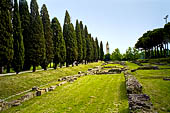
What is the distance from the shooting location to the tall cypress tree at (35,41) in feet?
62.2

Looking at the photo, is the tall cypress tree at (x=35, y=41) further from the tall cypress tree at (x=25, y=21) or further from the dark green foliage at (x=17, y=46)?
the dark green foliage at (x=17, y=46)

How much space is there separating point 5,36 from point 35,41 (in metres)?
5.30

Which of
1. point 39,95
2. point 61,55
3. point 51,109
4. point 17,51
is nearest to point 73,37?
point 61,55

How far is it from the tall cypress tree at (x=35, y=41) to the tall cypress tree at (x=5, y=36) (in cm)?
409

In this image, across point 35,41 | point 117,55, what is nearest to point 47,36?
point 35,41

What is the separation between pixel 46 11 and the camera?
82.9 feet

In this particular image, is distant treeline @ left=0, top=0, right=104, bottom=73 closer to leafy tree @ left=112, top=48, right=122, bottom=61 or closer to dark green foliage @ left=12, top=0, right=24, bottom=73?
dark green foliage @ left=12, top=0, right=24, bottom=73

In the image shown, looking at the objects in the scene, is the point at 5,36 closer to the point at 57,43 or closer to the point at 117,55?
the point at 57,43

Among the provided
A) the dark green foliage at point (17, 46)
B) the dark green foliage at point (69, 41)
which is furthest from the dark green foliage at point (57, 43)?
the dark green foliage at point (17, 46)

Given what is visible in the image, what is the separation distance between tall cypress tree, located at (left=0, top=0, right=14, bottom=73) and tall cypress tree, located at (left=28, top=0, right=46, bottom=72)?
4.09m

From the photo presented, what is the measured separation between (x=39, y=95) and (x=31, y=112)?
3.69 meters

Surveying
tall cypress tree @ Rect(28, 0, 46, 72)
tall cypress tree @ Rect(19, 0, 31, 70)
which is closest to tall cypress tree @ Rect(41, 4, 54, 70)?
tall cypress tree @ Rect(28, 0, 46, 72)

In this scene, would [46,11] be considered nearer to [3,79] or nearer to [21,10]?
[21,10]

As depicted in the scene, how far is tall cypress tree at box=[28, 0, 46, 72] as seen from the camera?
1895 centimetres
